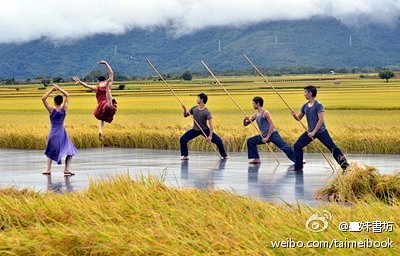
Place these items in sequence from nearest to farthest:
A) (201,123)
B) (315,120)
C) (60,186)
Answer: (60,186) < (315,120) < (201,123)

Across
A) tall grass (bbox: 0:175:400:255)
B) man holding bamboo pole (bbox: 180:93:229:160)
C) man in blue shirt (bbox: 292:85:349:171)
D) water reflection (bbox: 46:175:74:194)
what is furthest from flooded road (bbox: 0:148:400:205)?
tall grass (bbox: 0:175:400:255)

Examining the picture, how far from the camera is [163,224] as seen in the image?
10.8m

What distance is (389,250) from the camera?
8.98 m

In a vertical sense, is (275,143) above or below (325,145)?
below

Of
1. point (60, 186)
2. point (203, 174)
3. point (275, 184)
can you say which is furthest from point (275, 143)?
point (60, 186)

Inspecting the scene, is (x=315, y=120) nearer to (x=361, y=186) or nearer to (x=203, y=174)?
(x=203, y=174)

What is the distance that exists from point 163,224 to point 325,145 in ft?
32.8

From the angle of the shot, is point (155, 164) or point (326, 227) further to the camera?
point (155, 164)

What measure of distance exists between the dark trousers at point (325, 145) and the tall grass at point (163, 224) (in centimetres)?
711

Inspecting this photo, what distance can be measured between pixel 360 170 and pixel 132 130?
50.2ft

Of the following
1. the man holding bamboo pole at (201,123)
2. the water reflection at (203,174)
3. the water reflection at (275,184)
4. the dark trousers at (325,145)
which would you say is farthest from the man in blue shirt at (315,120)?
the man holding bamboo pole at (201,123)

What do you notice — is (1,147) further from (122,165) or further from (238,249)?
(238,249)

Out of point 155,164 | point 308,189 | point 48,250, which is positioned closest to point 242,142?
point 155,164

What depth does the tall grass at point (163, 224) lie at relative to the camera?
9.52m
